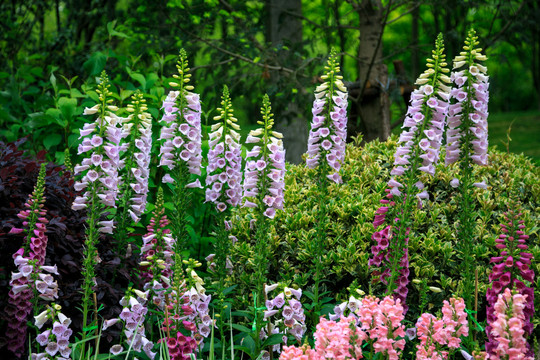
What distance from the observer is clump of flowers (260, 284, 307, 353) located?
3.12 meters

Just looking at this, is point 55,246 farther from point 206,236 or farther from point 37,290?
point 206,236

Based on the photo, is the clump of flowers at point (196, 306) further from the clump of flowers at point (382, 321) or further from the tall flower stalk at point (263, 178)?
the clump of flowers at point (382, 321)

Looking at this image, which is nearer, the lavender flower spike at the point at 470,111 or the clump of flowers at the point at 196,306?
the clump of flowers at the point at 196,306

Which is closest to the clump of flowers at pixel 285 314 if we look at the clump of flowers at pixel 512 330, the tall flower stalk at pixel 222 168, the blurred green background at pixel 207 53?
the tall flower stalk at pixel 222 168

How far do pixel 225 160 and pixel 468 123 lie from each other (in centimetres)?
148

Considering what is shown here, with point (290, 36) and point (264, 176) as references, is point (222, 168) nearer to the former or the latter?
point (264, 176)

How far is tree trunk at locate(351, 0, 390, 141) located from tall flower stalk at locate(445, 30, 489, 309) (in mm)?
4137

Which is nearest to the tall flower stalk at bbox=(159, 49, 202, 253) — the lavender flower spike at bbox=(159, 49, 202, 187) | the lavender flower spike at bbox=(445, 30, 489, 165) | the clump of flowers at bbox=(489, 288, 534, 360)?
the lavender flower spike at bbox=(159, 49, 202, 187)

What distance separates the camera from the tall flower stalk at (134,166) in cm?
363

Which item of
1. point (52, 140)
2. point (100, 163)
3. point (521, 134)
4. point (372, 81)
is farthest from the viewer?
point (521, 134)

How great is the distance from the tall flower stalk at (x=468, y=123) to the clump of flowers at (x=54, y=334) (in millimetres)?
2250

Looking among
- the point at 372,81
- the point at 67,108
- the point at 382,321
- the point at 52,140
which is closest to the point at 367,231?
the point at 382,321

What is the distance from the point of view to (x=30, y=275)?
3.03m

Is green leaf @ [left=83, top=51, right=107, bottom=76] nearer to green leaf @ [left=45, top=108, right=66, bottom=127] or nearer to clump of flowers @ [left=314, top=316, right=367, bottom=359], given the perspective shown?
green leaf @ [left=45, top=108, right=66, bottom=127]
